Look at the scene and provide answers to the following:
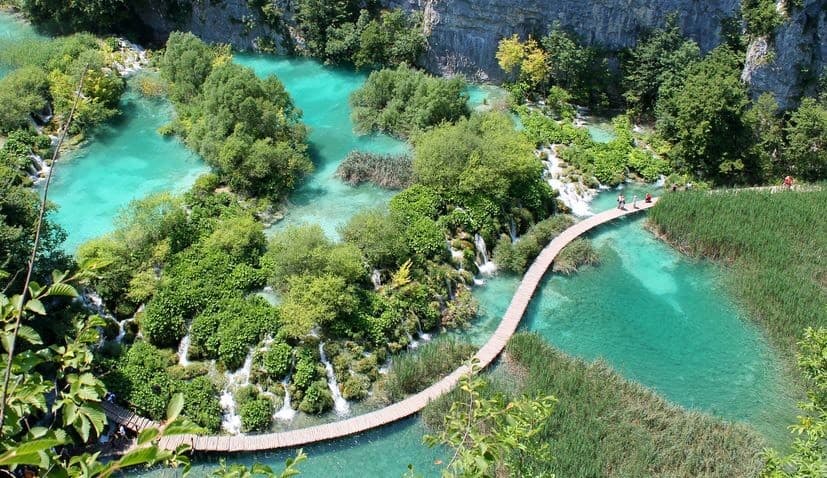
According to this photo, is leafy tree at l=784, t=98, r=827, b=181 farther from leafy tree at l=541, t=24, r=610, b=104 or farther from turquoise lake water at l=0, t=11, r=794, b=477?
leafy tree at l=541, t=24, r=610, b=104

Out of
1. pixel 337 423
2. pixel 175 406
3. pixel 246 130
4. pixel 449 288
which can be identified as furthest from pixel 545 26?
pixel 175 406

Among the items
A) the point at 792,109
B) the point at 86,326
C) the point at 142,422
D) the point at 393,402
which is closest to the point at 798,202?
the point at 792,109

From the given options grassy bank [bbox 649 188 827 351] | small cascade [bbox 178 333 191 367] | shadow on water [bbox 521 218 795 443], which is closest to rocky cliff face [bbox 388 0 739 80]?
grassy bank [bbox 649 188 827 351]

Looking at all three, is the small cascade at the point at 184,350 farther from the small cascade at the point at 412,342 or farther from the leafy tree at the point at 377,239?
the small cascade at the point at 412,342

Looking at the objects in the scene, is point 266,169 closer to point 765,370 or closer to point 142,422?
point 142,422

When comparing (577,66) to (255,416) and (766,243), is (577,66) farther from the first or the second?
(255,416)

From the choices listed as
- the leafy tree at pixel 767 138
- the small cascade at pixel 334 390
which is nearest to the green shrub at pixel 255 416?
the small cascade at pixel 334 390
